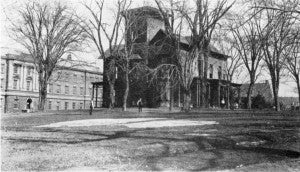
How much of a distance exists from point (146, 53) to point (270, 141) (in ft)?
110

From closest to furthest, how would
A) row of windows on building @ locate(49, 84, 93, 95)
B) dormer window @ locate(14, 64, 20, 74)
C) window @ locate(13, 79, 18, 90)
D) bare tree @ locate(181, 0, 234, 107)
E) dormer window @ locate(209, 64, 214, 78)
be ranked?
bare tree @ locate(181, 0, 234, 107) < dormer window @ locate(209, 64, 214, 78) < window @ locate(13, 79, 18, 90) < dormer window @ locate(14, 64, 20, 74) < row of windows on building @ locate(49, 84, 93, 95)

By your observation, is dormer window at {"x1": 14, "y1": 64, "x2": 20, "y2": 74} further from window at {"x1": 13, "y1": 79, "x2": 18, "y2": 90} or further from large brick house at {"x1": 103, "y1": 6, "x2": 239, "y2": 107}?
large brick house at {"x1": 103, "y1": 6, "x2": 239, "y2": 107}

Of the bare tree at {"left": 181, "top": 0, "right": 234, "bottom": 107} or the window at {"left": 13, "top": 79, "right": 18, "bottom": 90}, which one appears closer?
the bare tree at {"left": 181, "top": 0, "right": 234, "bottom": 107}

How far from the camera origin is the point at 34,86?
223 ft

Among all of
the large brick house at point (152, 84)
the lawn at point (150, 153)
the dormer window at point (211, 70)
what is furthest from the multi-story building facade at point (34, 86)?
the lawn at point (150, 153)

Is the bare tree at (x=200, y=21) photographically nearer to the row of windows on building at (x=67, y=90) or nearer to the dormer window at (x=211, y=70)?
the dormer window at (x=211, y=70)

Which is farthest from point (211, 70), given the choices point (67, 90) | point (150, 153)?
point (150, 153)

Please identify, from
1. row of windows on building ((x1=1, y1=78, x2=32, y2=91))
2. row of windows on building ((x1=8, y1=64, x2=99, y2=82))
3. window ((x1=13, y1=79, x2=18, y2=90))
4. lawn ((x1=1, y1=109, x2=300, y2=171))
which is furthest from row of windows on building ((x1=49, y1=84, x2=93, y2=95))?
lawn ((x1=1, y1=109, x2=300, y2=171))

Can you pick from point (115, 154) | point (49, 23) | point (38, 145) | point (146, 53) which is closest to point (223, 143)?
point (115, 154)

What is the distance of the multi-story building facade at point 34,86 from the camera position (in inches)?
2453

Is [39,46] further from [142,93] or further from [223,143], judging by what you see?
[223,143]

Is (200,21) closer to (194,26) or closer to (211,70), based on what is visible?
(194,26)

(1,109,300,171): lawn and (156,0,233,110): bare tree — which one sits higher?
(156,0,233,110): bare tree

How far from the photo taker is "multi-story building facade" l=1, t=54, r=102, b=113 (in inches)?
2453
